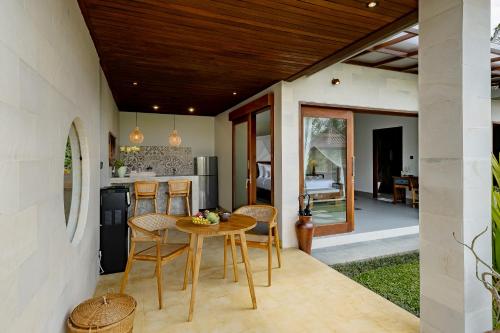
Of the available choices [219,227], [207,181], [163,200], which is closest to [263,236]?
[219,227]

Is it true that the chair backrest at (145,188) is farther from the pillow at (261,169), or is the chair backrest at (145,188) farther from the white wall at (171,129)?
the white wall at (171,129)

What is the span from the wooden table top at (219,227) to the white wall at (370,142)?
7302 millimetres

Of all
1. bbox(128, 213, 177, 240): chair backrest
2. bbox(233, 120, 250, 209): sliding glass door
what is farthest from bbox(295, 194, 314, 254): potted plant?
bbox(128, 213, 177, 240): chair backrest

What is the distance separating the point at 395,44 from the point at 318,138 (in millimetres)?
1792

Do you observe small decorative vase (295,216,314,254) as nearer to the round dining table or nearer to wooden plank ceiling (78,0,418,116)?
the round dining table

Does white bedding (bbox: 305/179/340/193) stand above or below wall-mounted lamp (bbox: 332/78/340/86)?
below

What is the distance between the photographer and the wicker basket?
1.62 meters

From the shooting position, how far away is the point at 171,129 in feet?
25.8

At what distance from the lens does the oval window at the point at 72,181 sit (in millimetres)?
Result: 2361

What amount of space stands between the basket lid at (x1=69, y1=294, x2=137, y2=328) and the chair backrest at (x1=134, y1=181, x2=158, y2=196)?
3.43 m

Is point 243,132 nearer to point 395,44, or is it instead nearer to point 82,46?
point 395,44

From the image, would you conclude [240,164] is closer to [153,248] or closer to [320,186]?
[320,186]

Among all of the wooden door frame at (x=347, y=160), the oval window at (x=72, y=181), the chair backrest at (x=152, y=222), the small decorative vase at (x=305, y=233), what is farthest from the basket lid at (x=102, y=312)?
the wooden door frame at (x=347, y=160)

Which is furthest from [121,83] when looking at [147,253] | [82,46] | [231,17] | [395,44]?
[395,44]
